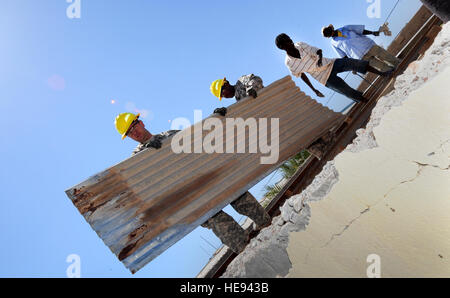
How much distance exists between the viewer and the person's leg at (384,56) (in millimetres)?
3881

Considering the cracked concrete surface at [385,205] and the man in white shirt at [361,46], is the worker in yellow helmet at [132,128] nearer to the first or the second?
the cracked concrete surface at [385,205]

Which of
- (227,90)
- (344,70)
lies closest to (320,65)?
(344,70)

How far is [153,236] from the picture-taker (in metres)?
2.46

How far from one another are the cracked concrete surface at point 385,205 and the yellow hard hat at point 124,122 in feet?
8.37

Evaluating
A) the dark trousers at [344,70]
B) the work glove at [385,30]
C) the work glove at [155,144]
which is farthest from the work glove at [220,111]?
the work glove at [385,30]

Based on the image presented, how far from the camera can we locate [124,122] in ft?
11.3

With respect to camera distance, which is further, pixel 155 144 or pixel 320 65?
pixel 320 65

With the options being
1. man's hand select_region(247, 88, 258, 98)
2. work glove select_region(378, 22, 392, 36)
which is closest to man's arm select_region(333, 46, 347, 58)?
work glove select_region(378, 22, 392, 36)

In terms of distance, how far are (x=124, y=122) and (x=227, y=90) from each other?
167cm

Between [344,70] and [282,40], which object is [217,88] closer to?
[282,40]

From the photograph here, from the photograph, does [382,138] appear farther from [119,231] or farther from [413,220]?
[119,231]

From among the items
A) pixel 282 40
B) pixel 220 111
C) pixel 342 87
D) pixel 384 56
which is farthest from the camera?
pixel 384 56
